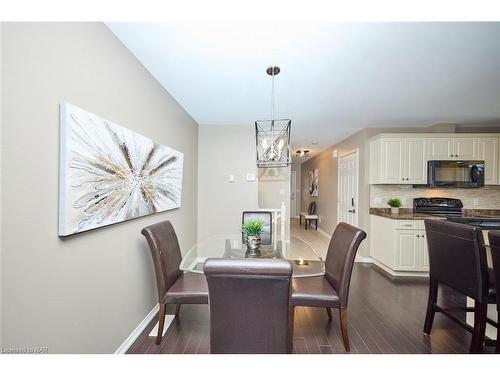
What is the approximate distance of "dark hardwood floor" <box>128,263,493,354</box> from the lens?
167 centimetres

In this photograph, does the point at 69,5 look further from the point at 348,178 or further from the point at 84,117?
the point at 348,178

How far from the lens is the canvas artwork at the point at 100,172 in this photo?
1.07 meters

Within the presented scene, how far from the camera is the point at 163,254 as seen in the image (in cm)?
171

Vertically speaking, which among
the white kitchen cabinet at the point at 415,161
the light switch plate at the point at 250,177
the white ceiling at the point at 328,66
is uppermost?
the white ceiling at the point at 328,66

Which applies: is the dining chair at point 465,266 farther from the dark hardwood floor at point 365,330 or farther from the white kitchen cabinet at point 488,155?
the white kitchen cabinet at point 488,155

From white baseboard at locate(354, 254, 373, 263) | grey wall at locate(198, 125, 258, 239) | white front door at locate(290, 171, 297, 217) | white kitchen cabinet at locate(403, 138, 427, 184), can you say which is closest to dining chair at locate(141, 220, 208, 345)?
grey wall at locate(198, 125, 258, 239)

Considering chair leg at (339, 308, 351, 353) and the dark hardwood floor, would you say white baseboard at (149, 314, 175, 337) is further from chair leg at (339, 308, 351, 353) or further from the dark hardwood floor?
chair leg at (339, 308, 351, 353)

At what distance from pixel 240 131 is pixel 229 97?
1137mm

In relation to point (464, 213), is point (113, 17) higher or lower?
higher

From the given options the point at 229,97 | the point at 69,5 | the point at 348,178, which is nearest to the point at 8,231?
the point at 69,5

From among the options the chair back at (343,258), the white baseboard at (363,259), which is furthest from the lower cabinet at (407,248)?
the chair back at (343,258)

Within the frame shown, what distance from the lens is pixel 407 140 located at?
3406mm

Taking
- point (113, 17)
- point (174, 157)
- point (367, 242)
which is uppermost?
point (113, 17)

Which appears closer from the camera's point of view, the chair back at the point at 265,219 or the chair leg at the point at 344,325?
the chair leg at the point at 344,325
